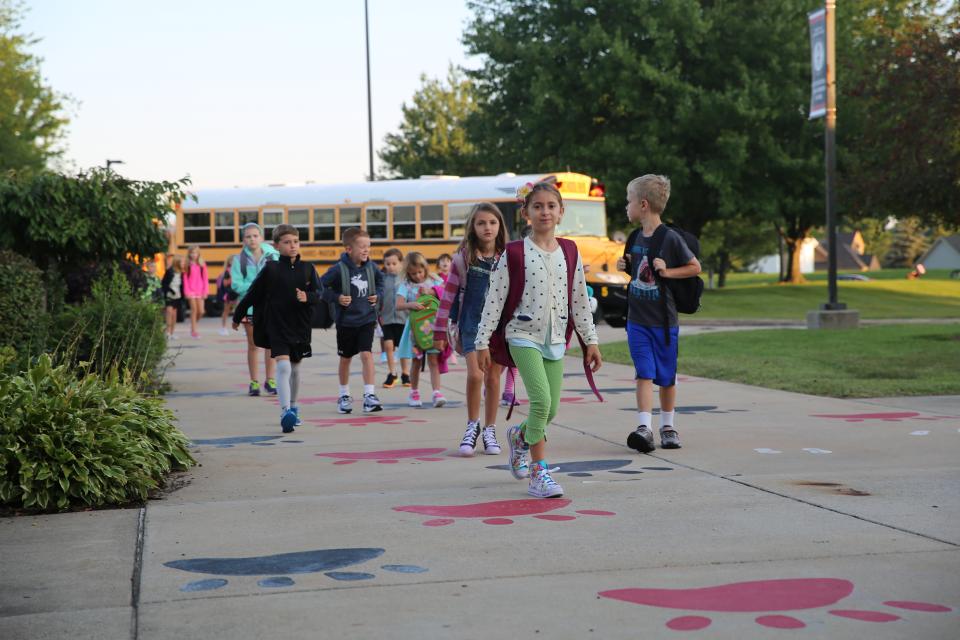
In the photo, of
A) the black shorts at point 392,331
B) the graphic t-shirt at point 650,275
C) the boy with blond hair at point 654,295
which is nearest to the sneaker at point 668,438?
the boy with blond hair at point 654,295

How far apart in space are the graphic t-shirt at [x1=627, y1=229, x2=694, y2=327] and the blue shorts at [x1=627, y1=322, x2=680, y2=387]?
0.06 m

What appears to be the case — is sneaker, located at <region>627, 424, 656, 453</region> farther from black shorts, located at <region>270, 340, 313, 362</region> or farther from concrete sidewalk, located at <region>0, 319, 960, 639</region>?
black shorts, located at <region>270, 340, 313, 362</region>

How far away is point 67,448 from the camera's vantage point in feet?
20.6

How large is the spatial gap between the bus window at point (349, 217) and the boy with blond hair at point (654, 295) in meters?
23.0

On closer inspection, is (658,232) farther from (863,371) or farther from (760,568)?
(863,371)

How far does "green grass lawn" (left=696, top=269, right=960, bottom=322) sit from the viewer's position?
98.5 ft

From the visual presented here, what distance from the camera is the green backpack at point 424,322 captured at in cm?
1152

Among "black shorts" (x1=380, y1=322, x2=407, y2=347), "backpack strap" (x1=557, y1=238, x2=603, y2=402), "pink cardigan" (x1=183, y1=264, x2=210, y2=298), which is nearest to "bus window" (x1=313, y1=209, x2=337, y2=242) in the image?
"pink cardigan" (x1=183, y1=264, x2=210, y2=298)

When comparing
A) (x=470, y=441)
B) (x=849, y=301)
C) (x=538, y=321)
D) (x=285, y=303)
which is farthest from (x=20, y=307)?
(x=849, y=301)

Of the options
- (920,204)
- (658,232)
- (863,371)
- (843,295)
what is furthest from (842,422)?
(843,295)

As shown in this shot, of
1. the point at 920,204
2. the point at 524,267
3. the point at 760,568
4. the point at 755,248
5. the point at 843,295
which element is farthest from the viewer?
the point at 755,248

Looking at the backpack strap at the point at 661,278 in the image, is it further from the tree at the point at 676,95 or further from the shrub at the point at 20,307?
the tree at the point at 676,95

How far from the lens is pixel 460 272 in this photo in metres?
8.49

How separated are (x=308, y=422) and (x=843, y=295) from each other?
29.1 meters
